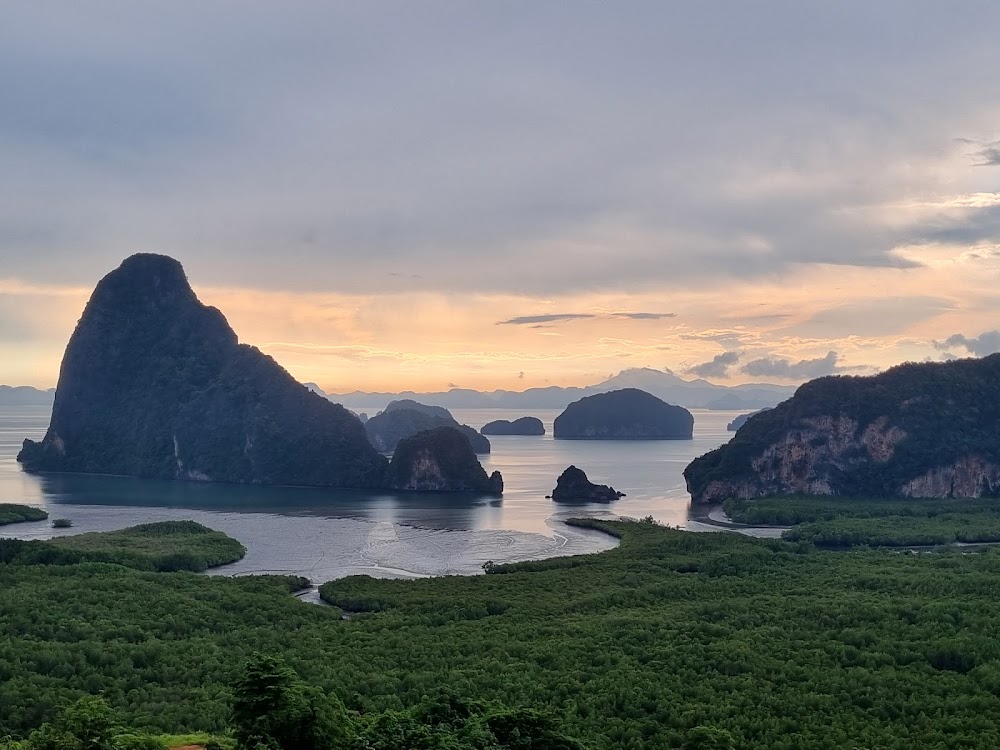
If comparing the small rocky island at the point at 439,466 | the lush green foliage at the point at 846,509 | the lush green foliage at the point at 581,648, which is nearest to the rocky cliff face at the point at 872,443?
the lush green foliage at the point at 846,509

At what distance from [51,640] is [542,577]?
84.2 feet

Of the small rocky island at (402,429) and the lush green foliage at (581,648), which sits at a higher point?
the small rocky island at (402,429)

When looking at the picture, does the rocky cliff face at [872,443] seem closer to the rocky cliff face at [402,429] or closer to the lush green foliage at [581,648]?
the lush green foliage at [581,648]

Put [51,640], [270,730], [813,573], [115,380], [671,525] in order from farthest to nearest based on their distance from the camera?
[115,380] → [671,525] → [813,573] → [51,640] → [270,730]

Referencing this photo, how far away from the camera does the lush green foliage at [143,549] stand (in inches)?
1836

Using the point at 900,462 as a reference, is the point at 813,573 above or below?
below

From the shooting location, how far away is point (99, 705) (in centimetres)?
1698

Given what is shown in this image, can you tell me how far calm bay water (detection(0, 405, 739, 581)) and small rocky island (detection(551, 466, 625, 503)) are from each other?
214 cm

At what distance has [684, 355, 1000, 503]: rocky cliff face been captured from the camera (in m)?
89.3

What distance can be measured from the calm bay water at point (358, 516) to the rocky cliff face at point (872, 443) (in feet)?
27.7

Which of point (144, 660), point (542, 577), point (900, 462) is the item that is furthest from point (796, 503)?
point (144, 660)

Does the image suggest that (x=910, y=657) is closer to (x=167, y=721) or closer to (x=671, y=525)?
(x=167, y=721)

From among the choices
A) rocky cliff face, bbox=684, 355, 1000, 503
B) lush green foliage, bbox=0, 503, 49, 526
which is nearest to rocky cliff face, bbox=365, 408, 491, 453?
rocky cliff face, bbox=684, 355, 1000, 503

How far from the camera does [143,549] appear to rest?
5616 centimetres
